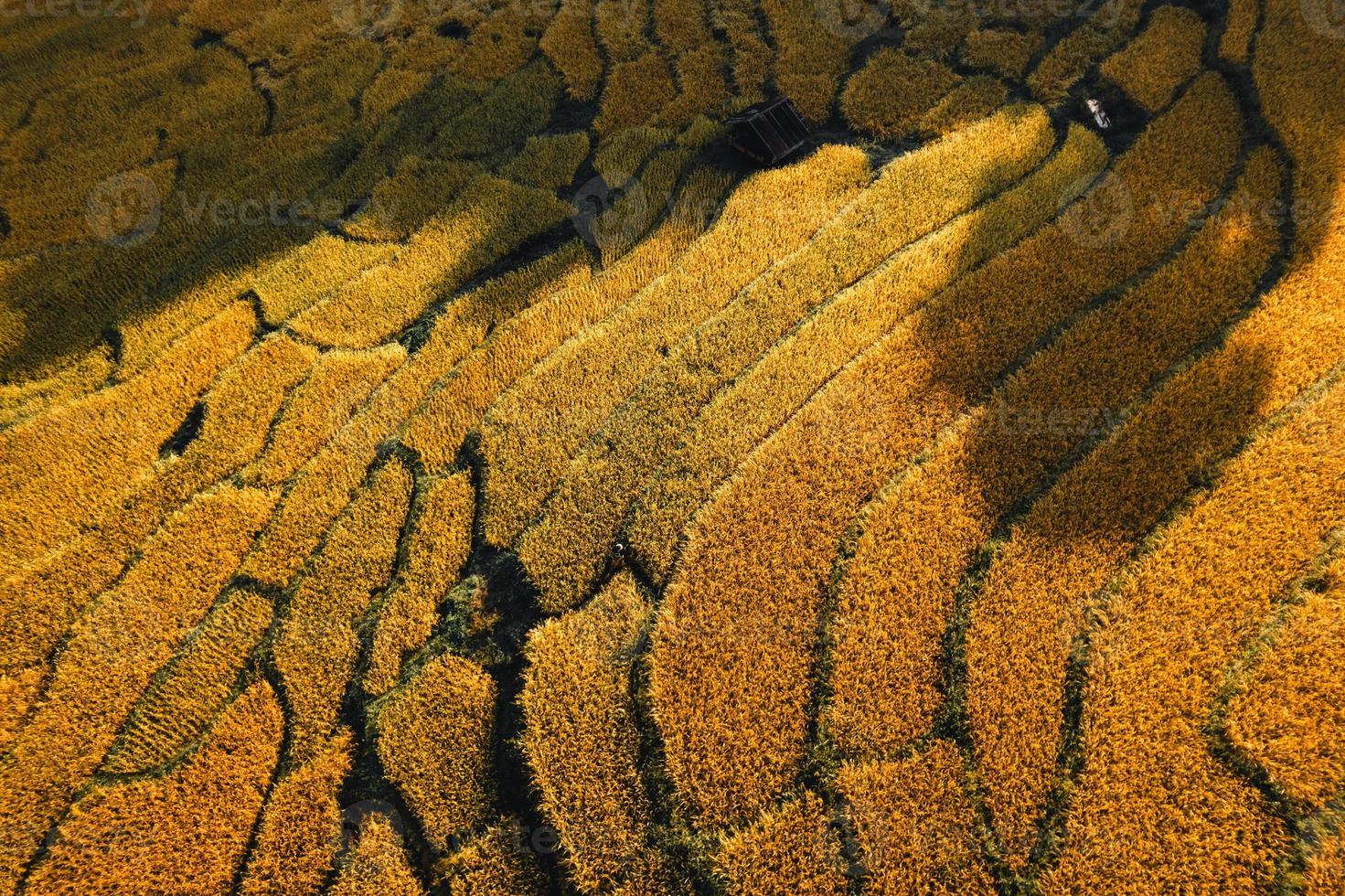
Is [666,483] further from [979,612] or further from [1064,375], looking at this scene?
[1064,375]

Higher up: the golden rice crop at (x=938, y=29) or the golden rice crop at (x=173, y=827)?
the golden rice crop at (x=938, y=29)

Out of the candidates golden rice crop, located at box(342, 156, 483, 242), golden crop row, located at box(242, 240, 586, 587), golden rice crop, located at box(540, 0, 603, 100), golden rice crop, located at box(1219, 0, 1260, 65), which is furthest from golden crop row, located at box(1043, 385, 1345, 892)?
golden rice crop, located at box(540, 0, 603, 100)

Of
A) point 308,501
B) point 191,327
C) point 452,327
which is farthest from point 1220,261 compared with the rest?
point 191,327

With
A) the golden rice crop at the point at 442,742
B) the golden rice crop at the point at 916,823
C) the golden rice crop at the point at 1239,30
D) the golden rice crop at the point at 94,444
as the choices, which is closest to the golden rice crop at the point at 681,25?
the golden rice crop at the point at 1239,30

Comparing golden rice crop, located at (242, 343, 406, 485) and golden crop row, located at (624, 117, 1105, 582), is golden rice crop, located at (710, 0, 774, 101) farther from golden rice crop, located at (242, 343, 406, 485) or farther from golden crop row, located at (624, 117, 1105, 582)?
golden rice crop, located at (242, 343, 406, 485)

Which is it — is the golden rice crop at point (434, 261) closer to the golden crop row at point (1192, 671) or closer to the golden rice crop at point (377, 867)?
the golden rice crop at point (377, 867)
